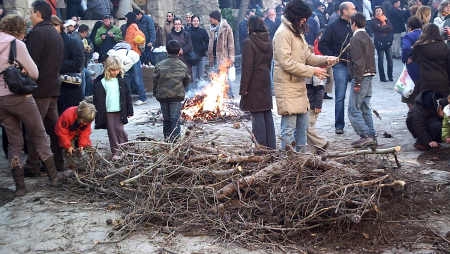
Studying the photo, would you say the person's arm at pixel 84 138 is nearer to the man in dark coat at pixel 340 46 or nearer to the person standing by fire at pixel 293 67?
the person standing by fire at pixel 293 67

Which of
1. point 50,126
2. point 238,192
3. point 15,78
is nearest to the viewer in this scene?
point 238,192

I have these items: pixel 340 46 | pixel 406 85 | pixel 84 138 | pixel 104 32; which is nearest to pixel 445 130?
pixel 406 85

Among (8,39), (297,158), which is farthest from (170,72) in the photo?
(297,158)

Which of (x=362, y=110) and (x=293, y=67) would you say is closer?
(x=293, y=67)

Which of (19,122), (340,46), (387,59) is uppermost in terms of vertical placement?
(340,46)

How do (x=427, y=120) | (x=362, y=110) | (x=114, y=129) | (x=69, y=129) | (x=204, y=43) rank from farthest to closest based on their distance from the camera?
(x=204, y=43) → (x=362, y=110) → (x=427, y=120) → (x=114, y=129) → (x=69, y=129)

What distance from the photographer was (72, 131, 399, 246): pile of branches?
192 inches

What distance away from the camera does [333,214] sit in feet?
16.0

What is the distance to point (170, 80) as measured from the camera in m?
8.25

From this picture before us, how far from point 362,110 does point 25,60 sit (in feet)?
16.2

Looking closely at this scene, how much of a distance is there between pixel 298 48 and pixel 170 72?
2.40 meters

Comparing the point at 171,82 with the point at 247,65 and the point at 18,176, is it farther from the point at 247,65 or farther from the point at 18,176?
the point at 18,176

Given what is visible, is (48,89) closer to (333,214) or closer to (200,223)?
(200,223)

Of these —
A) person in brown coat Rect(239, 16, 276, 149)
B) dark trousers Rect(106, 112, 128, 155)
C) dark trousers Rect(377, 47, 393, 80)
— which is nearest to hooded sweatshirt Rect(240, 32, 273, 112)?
person in brown coat Rect(239, 16, 276, 149)
